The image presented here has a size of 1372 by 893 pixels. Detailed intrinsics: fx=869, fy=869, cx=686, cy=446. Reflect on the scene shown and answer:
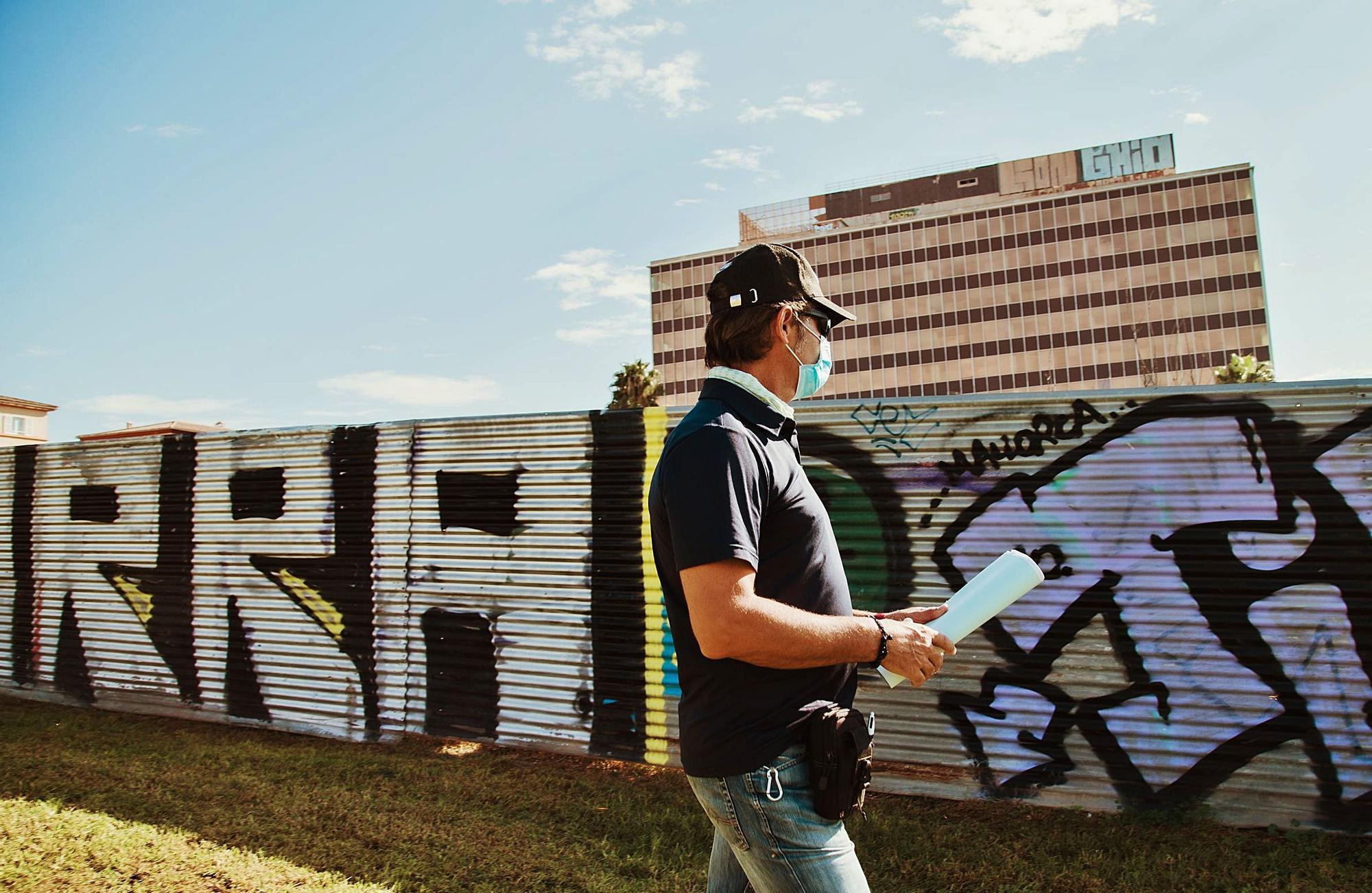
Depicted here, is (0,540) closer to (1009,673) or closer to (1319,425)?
(1009,673)

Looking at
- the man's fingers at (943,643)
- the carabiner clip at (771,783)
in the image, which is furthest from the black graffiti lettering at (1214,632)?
the carabiner clip at (771,783)

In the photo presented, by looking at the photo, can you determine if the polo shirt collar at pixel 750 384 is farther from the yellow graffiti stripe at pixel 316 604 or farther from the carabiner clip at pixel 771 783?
the yellow graffiti stripe at pixel 316 604

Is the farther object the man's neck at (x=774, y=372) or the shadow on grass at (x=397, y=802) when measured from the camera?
the shadow on grass at (x=397, y=802)

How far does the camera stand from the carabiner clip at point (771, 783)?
1.81 meters

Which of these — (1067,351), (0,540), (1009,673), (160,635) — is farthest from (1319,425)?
(1067,351)

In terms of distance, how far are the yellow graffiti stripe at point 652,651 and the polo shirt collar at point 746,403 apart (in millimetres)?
3443

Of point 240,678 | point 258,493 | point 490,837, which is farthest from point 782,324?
point 240,678

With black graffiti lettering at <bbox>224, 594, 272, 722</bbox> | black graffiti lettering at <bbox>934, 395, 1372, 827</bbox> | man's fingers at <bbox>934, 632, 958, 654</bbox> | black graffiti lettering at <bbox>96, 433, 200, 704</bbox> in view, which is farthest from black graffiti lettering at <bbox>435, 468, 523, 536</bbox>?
man's fingers at <bbox>934, 632, 958, 654</bbox>

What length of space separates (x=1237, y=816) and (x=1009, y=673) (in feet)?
4.09

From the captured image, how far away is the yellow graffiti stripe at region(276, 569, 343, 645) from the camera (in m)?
6.64

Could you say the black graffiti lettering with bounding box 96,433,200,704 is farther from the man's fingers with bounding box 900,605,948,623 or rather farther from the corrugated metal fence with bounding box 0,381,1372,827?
the man's fingers with bounding box 900,605,948,623

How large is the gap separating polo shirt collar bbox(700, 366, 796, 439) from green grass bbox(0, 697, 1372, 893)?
273 centimetres

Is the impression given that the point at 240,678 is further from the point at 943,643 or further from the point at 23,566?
the point at 943,643

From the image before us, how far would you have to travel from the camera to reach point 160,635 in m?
7.52
